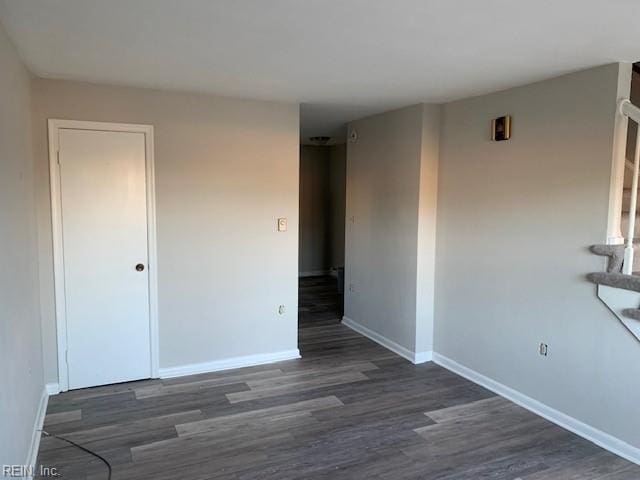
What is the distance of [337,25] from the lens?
2309 mm

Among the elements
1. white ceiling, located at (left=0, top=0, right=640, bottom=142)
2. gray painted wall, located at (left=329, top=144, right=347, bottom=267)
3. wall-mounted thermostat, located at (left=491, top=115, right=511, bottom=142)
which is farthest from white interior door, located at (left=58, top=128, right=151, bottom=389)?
gray painted wall, located at (left=329, top=144, right=347, bottom=267)

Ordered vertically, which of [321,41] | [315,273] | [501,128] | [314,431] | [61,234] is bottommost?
[314,431]

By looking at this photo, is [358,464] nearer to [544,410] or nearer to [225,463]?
[225,463]

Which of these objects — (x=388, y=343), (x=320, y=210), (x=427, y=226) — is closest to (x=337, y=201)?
(x=320, y=210)

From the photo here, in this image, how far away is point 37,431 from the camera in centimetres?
296

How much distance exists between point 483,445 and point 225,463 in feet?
5.22

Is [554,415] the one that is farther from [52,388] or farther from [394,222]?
[52,388]

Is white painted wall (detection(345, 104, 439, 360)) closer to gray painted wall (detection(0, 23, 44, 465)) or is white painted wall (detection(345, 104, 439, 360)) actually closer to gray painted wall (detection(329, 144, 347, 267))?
gray painted wall (detection(329, 144, 347, 267))

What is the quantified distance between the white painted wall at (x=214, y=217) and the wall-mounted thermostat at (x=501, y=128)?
1.70 metres

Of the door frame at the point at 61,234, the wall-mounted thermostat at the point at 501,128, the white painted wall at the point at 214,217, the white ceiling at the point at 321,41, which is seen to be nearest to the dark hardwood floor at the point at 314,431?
the door frame at the point at 61,234

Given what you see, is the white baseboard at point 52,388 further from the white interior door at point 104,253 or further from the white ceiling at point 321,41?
the white ceiling at point 321,41

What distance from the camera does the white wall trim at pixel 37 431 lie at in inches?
106

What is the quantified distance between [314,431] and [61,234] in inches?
92.4

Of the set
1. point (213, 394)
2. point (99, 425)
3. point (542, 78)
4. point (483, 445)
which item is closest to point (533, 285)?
point (483, 445)
